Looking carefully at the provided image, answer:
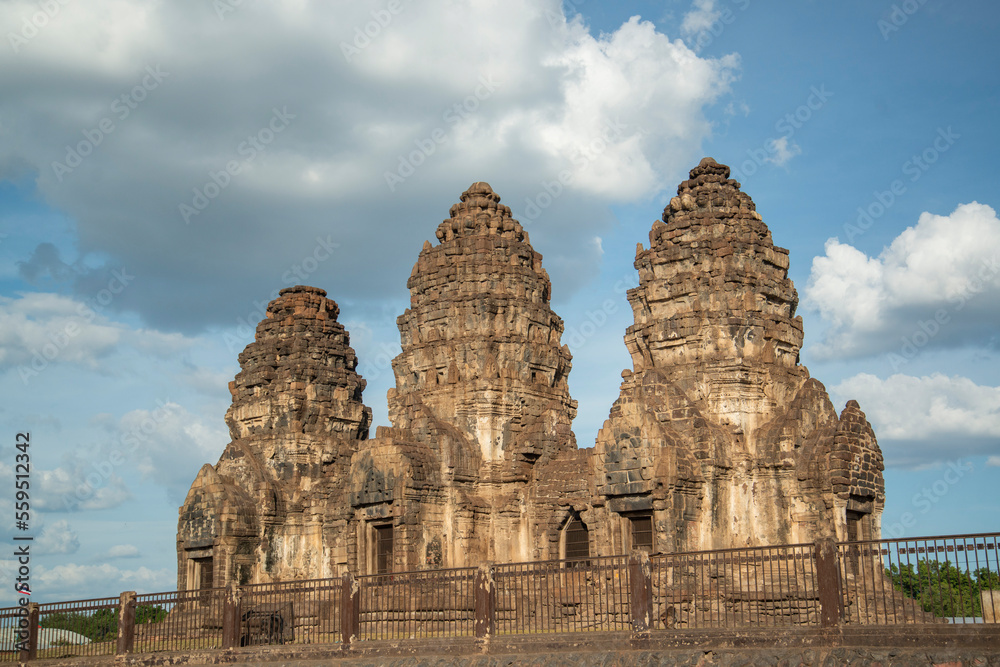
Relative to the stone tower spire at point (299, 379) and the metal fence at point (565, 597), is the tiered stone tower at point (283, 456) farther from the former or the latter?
the metal fence at point (565, 597)

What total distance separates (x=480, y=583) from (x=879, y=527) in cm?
1092

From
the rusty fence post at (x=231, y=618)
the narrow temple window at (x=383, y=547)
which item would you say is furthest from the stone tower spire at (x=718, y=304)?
the rusty fence post at (x=231, y=618)

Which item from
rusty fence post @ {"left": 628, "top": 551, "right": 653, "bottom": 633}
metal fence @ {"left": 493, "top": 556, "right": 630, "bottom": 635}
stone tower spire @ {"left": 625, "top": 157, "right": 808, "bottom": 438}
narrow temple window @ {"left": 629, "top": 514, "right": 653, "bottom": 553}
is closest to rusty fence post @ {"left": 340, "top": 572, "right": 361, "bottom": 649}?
metal fence @ {"left": 493, "top": 556, "right": 630, "bottom": 635}

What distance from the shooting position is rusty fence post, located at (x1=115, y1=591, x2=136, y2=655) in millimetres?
19297

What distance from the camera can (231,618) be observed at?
18.4 m

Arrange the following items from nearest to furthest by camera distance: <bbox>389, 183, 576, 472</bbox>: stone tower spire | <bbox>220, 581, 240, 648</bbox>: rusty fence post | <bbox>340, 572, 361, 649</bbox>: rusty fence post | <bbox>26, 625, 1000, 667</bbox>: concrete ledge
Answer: <bbox>26, 625, 1000, 667</bbox>: concrete ledge
<bbox>340, 572, 361, 649</bbox>: rusty fence post
<bbox>220, 581, 240, 648</bbox>: rusty fence post
<bbox>389, 183, 576, 472</bbox>: stone tower spire

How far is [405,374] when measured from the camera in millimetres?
29078

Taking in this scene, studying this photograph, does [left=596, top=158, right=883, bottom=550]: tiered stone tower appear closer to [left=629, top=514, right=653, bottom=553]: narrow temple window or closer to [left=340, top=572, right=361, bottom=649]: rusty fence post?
[left=629, top=514, right=653, bottom=553]: narrow temple window

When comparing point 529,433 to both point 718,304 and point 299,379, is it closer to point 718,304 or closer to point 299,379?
point 718,304

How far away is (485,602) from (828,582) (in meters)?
5.39

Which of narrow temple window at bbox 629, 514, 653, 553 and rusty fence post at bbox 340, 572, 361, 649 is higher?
narrow temple window at bbox 629, 514, 653, 553

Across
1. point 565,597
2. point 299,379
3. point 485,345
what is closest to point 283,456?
point 299,379

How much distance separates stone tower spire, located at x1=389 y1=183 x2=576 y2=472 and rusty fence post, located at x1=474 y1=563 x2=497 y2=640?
1052 cm

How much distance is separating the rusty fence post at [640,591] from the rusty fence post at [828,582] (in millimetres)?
2444
